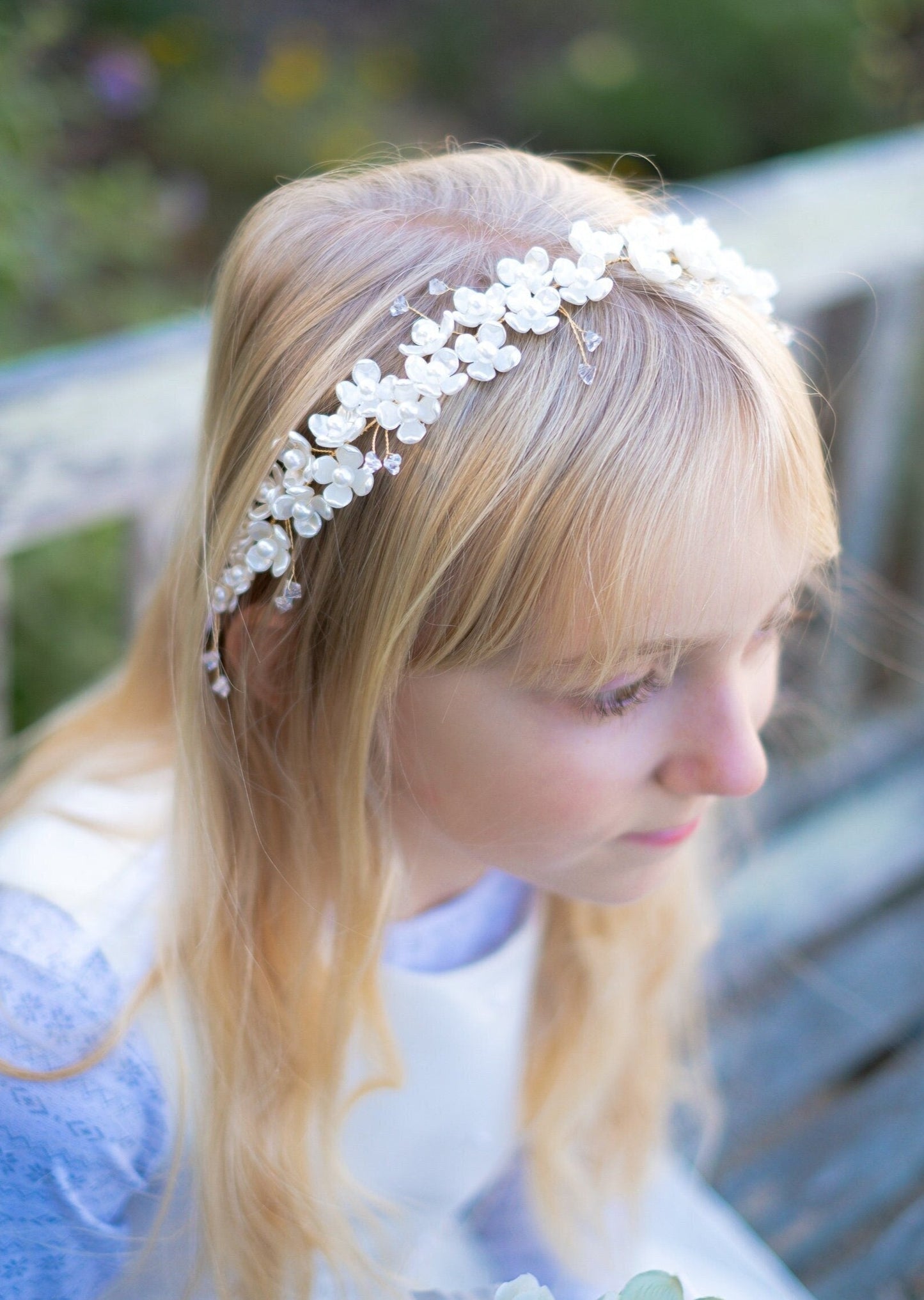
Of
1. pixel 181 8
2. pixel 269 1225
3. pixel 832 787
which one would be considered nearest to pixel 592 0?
pixel 181 8

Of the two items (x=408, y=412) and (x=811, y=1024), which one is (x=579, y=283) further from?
(x=811, y=1024)

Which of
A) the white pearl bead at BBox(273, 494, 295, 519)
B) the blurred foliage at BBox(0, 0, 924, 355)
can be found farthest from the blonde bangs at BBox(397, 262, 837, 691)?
the blurred foliage at BBox(0, 0, 924, 355)

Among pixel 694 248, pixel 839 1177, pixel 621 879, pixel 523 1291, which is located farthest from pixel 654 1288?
pixel 839 1177

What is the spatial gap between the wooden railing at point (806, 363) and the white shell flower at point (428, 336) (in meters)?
0.55

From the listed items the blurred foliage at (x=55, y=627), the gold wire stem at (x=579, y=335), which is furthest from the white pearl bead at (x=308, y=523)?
the blurred foliage at (x=55, y=627)

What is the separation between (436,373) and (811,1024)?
1363 millimetres

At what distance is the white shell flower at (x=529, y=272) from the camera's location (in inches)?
34.9

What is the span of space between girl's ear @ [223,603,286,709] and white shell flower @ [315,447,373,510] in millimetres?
132

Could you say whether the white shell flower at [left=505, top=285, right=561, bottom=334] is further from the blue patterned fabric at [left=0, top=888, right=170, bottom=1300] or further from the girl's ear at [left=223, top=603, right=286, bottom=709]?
the blue patterned fabric at [left=0, top=888, right=170, bottom=1300]

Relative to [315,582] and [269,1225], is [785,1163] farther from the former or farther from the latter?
[315,582]

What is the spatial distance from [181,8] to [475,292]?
507cm

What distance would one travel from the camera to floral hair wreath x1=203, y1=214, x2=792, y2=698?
87 cm

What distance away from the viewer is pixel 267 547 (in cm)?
95

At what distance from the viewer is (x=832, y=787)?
7.56 ft
